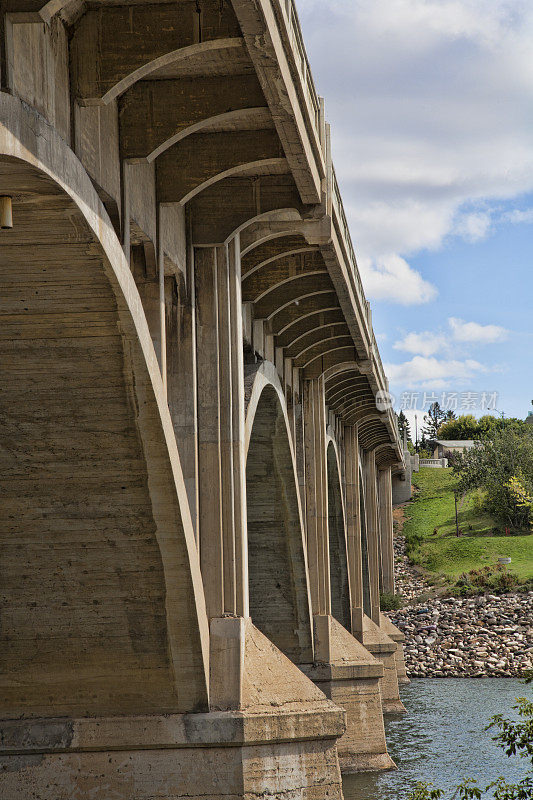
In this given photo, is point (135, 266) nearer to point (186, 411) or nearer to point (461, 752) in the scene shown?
point (186, 411)

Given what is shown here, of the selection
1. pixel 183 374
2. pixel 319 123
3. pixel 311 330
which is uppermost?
pixel 319 123

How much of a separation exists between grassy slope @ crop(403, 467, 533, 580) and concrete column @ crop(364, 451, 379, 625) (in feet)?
67.1

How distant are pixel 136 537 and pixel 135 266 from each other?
304cm

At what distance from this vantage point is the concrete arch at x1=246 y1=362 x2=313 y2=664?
24.0 m

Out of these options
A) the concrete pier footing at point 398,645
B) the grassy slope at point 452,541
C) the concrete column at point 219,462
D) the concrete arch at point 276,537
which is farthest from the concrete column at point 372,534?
the concrete column at point 219,462

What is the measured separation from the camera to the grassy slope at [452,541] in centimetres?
7762

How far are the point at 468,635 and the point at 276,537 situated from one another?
132 ft

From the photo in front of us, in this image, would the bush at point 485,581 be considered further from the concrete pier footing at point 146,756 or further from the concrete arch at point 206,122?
the concrete arch at point 206,122

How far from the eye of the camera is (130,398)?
10.7 m

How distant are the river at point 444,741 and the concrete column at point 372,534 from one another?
446 centimetres

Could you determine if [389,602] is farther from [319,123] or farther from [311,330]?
[319,123]

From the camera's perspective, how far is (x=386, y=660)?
41.4 meters

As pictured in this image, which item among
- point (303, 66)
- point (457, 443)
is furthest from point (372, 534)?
point (457, 443)

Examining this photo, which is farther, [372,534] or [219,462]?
[372,534]
